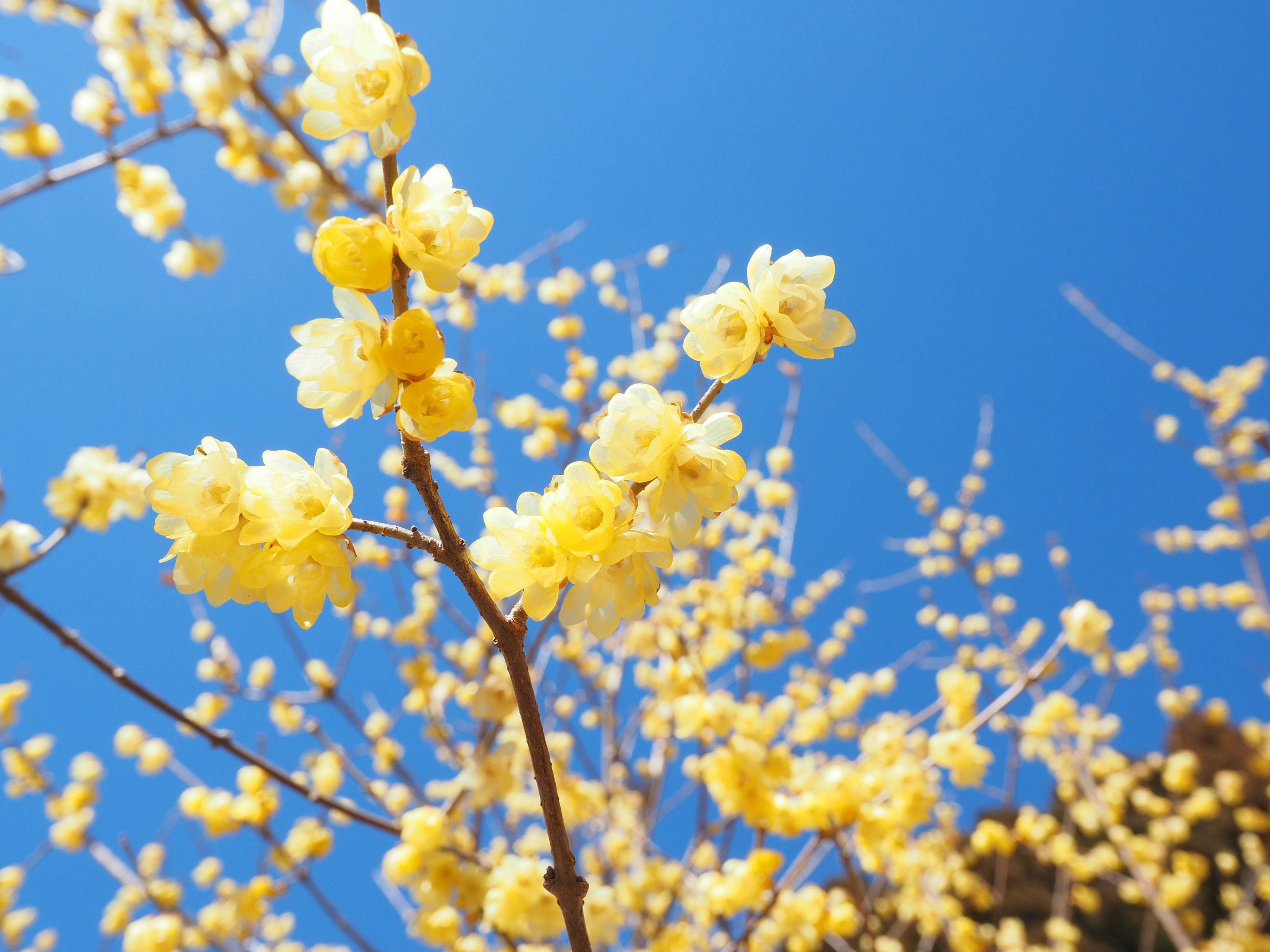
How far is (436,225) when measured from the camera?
881 mm

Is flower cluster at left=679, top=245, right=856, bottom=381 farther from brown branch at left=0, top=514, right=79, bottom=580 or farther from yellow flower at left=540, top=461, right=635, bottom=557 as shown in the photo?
brown branch at left=0, top=514, right=79, bottom=580

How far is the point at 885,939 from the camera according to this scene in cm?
515

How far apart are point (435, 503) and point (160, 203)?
11.8 ft

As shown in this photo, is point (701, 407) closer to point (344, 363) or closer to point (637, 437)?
point (637, 437)

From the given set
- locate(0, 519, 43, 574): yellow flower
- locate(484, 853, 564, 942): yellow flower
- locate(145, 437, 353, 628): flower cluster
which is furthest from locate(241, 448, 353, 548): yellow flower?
locate(0, 519, 43, 574): yellow flower

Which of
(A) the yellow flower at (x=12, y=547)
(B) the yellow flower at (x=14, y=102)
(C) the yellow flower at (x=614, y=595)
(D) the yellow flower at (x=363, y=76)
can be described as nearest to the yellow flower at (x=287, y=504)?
(C) the yellow flower at (x=614, y=595)

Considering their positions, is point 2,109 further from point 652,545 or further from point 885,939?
point 885,939

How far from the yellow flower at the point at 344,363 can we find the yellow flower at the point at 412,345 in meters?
0.02

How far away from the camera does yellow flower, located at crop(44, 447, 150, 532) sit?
242cm

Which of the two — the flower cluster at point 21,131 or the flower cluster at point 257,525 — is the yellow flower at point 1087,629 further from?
the flower cluster at point 21,131

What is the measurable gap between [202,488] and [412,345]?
13.5 inches

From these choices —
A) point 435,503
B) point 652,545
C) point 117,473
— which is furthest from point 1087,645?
point 117,473

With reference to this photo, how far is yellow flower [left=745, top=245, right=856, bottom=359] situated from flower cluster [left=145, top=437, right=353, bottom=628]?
641 mm

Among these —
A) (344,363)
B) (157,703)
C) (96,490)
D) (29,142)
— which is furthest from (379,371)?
(29,142)
